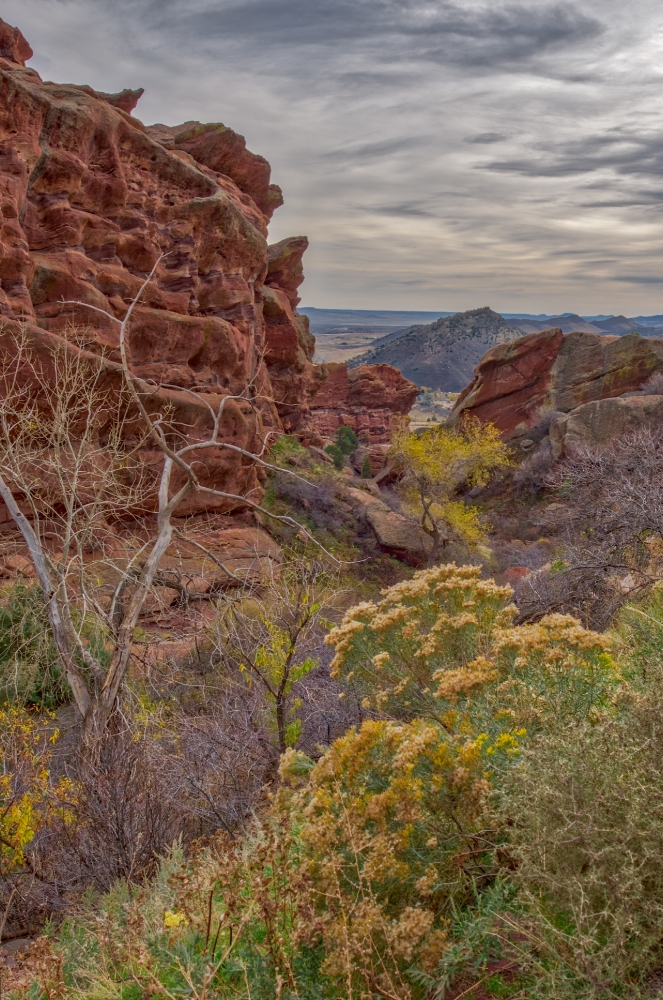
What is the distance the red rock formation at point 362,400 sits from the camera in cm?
6350

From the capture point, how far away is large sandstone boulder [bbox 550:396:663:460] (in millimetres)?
30875

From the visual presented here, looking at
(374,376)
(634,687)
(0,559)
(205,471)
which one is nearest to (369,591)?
(205,471)

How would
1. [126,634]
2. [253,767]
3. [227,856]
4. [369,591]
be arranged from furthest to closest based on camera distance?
1. [369,591]
2. [126,634]
3. [253,767]
4. [227,856]

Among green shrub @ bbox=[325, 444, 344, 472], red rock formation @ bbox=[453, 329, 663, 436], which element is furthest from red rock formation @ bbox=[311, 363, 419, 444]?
red rock formation @ bbox=[453, 329, 663, 436]

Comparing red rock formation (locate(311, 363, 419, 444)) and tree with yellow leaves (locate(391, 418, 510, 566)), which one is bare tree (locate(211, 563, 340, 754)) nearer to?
tree with yellow leaves (locate(391, 418, 510, 566))

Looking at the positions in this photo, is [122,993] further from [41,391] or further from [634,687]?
[41,391]

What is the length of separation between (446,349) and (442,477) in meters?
109

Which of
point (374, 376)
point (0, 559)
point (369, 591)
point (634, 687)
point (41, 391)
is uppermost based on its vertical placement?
point (374, 376)

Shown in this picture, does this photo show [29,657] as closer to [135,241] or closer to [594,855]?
[594,855]

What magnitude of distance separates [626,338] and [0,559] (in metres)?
36.0

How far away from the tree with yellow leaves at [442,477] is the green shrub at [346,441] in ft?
61.4

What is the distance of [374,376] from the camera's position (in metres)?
66.8

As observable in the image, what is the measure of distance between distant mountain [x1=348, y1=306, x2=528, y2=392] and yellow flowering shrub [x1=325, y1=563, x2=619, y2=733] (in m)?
124

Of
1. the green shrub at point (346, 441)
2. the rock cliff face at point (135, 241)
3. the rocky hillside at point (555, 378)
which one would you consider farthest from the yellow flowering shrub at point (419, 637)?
the green shrub at point (346, 441)
